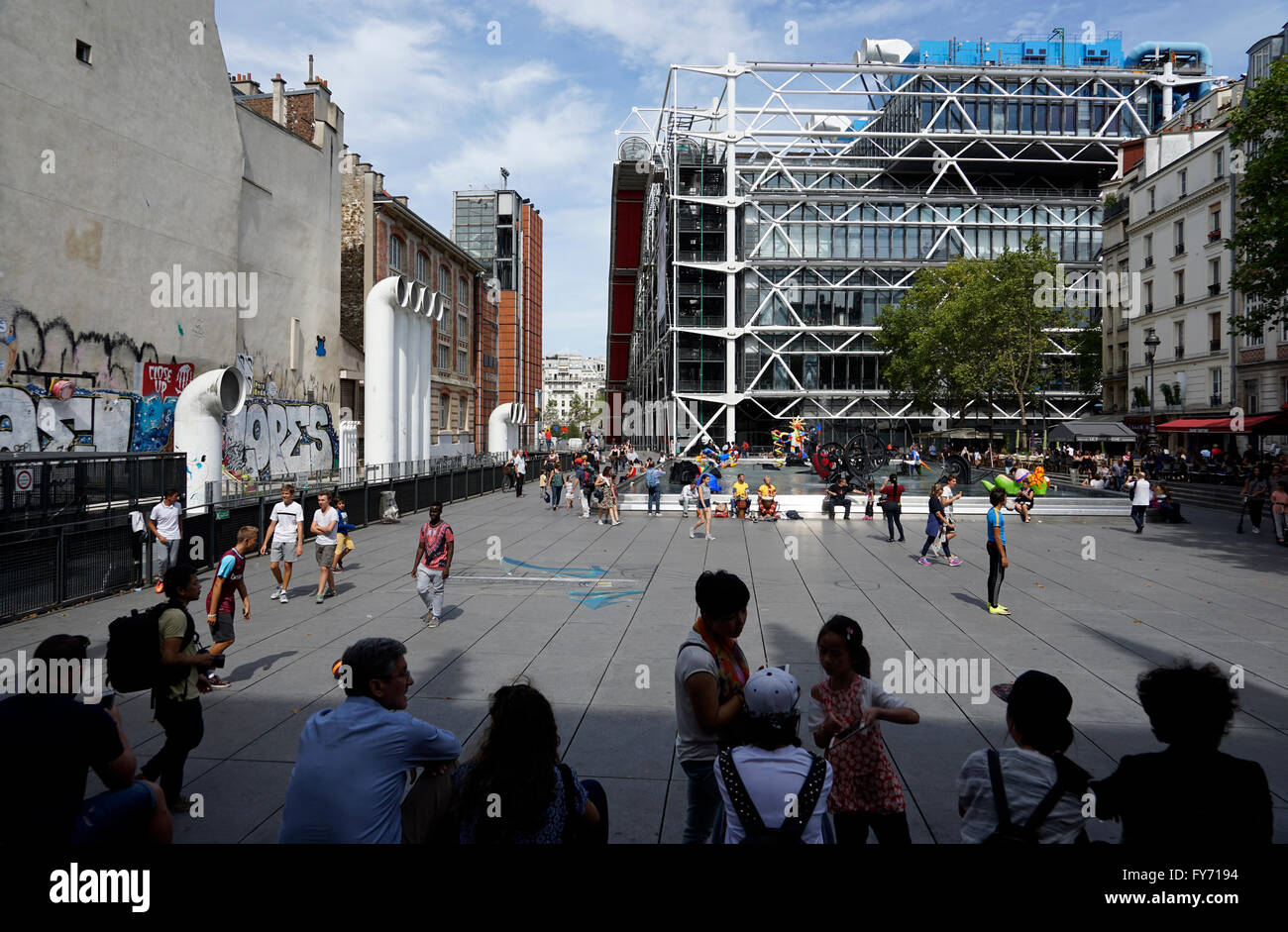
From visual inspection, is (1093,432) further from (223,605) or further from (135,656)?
(135,656)

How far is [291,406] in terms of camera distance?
2984 cm

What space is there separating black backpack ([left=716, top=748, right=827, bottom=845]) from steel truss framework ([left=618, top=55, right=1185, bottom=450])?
185 ft

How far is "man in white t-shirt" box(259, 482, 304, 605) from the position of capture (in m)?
11.2

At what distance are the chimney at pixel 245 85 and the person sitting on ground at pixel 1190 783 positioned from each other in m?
37.2

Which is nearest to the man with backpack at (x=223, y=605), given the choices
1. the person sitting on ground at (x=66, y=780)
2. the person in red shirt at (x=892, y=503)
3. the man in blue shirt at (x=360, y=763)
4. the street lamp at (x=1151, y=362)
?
the person sitting on ground at (x=66, y=780)

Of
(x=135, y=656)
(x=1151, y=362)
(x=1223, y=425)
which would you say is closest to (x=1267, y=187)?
(x=1151, y=362)

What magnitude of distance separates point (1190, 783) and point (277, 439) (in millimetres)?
30188

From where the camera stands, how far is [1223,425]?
3478 cm

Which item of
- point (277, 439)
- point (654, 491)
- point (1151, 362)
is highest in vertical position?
point (1151, 362)

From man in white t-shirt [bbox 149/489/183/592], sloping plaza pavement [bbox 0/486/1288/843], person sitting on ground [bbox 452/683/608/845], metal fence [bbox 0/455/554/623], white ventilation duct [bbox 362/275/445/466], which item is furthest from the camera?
white ventilation duct [bbox 362/275/445/466]

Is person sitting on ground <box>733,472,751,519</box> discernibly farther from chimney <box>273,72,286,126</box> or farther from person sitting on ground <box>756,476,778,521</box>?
chimney <box>273,72,286,126</box>

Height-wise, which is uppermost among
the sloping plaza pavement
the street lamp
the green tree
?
the green tree

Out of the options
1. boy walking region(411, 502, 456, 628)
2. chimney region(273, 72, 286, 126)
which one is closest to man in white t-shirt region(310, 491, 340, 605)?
boy walking region(411, 502, 456, 628)

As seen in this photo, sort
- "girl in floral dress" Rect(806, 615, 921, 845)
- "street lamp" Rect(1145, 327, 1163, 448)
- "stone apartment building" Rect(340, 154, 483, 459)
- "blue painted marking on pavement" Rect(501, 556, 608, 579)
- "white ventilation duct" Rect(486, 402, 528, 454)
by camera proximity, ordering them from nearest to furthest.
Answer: "girl in floral dress" Rect(806, 615, 921, 845), "blue painted marking on pavement" Rect(501, 556, 608, 579), "street lamp" Rect(1145, 327, 1163, 448), "stone apartment building" Rect(340, 154, 483, 459), "white ventilation duct" Rect(486, 402, 528, 454)
